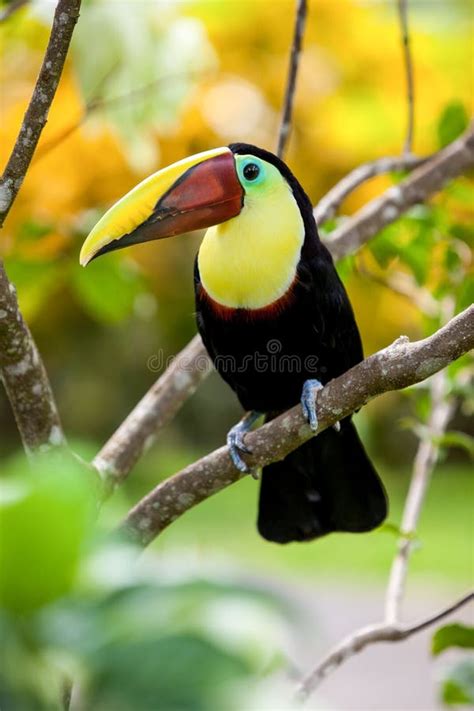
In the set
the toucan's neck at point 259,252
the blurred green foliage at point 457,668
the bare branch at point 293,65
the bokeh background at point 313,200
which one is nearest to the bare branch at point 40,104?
the toucan's neck at point 259,252

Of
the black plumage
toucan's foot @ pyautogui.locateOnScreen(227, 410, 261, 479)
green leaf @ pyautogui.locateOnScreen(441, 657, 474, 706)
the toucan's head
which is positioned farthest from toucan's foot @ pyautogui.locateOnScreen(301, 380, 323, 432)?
green leaf @ pyautogui.locateOnScreen(441, 657, 474, 706)

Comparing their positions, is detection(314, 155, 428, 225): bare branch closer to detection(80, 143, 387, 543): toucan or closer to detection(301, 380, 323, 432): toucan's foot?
detection(80, 143, 387, 543): toucan

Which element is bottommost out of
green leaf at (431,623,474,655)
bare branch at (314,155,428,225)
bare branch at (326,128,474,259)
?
green leaf at (431,623,474,655)

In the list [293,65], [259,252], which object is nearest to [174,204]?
[259,252]

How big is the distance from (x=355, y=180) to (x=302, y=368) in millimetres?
528

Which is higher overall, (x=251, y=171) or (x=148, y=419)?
(x=251, y=171)

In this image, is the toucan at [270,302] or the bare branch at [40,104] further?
the toucan at [270,302]

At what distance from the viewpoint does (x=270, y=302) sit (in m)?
2.33

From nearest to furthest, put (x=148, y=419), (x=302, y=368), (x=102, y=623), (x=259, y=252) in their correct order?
(x=102, y=623) < (x=148, y=419) < (x=259, y=252) < (x=302, y=368)

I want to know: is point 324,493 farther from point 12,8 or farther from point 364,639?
point 12,8

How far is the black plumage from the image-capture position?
2.34m

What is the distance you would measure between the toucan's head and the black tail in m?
0.61

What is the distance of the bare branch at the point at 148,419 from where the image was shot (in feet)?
6.74

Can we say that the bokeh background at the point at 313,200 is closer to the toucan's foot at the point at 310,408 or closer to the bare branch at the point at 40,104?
the toucan's foot at the point at 310,408
